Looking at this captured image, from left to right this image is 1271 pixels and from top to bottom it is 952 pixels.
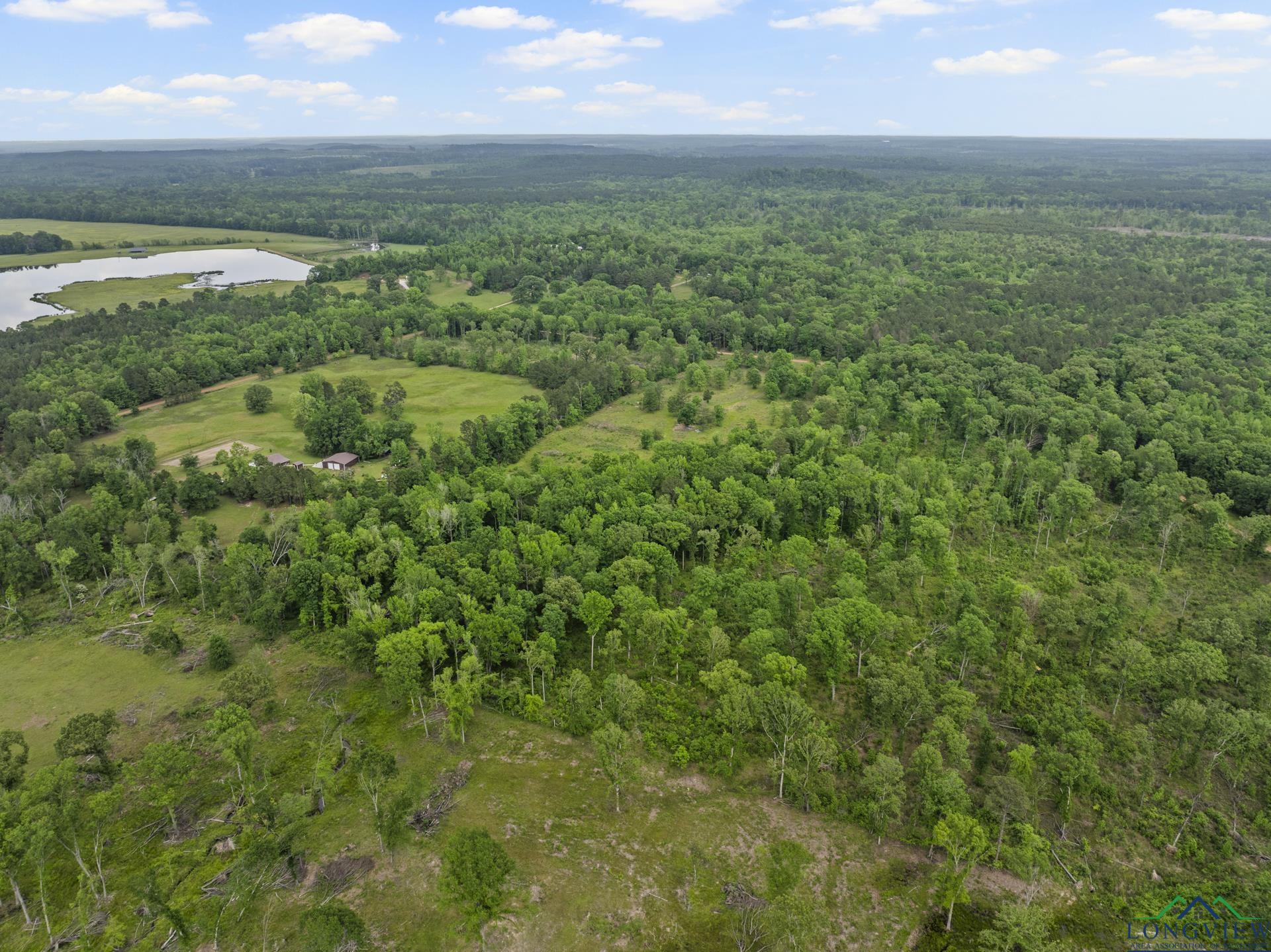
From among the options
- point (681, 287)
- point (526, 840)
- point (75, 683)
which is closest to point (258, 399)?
point (75, 683)

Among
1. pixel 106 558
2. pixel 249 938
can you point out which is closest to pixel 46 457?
pixel 106 558

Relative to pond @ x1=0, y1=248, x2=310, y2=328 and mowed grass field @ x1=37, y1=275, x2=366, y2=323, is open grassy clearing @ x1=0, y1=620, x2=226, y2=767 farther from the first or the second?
pond @ x1=0, y1=248, x2=310, y2=328

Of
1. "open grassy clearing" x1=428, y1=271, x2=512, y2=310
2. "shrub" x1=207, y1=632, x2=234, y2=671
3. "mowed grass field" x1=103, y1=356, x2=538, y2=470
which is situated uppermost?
"open grassy clearing" x1=428, y1=271, x2=512, y2=310

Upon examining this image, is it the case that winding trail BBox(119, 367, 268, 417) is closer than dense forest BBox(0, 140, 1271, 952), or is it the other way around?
dense forest BBox(0, 140, 1271, 952)

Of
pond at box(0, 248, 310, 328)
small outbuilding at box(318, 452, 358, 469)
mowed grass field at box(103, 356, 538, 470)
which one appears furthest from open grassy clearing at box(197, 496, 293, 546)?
pond at box(0, 248, 310, 328)

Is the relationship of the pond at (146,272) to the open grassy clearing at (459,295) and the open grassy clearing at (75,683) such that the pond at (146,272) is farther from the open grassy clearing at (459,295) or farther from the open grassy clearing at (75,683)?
the open grassy clearing at (75,683)
